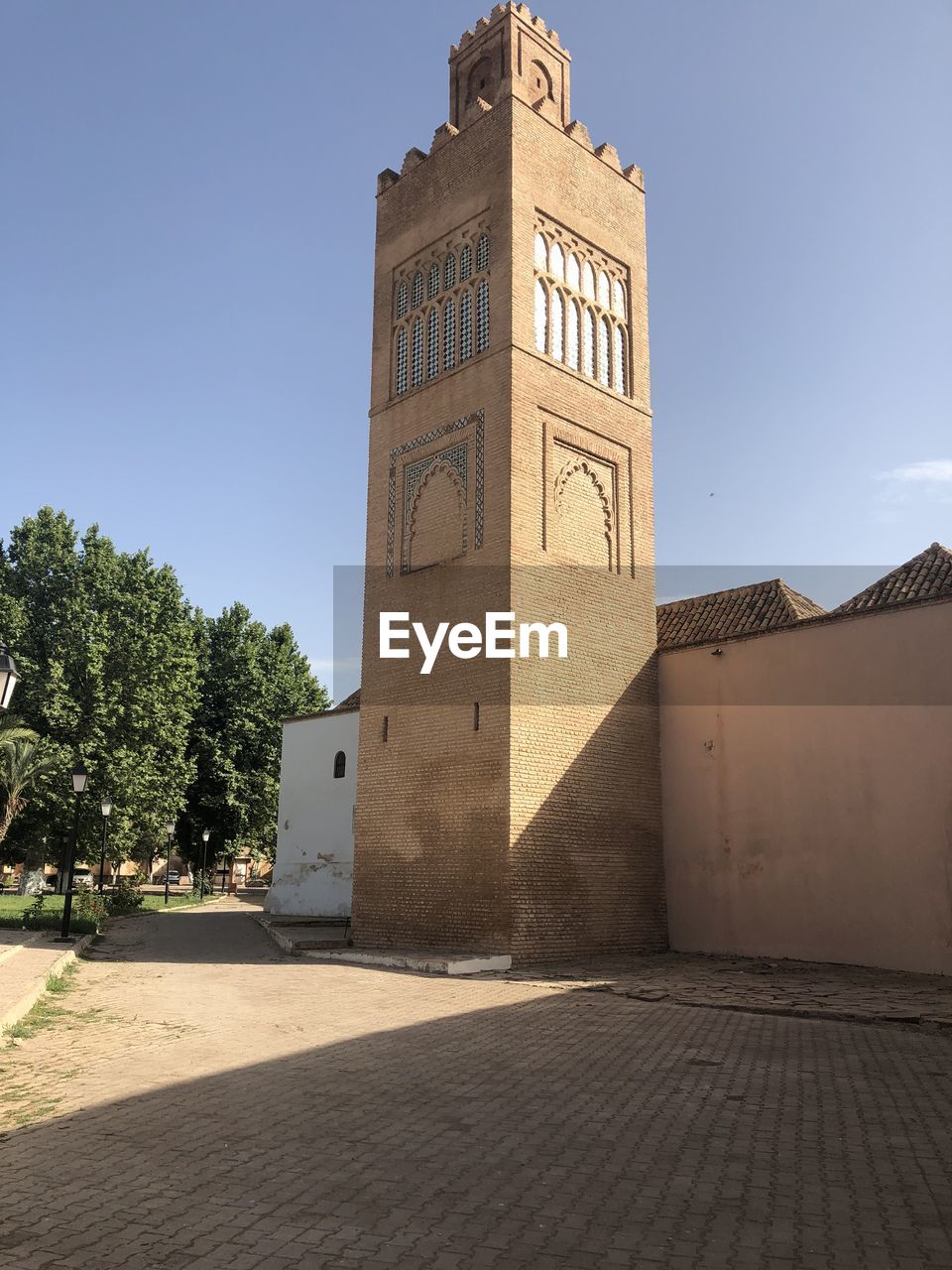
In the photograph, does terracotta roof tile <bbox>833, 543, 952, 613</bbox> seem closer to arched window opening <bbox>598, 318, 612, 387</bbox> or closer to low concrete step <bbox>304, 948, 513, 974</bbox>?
arched window opening <bbox>598, 318, 612, 387</bbox>

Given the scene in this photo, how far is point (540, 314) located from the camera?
15.5m

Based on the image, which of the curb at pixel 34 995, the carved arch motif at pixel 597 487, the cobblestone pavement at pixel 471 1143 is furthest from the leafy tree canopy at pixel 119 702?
the cobblestone pavement at pixel 471 1143

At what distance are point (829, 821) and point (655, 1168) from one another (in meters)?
9.95

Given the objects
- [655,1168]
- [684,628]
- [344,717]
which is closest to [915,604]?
[684,628]

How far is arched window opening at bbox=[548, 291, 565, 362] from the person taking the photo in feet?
51.5

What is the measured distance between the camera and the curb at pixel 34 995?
7598 millimetres

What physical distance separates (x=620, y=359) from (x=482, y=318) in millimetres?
2788

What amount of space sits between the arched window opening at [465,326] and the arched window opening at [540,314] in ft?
3.68

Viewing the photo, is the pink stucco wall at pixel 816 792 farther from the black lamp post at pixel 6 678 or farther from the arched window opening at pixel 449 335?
the black lamp post at pixel 6 678

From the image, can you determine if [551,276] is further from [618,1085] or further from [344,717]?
[618,1085]

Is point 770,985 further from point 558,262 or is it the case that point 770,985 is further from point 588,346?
point 558,262

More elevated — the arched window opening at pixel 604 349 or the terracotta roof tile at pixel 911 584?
the arched window opening at pixel 604 349

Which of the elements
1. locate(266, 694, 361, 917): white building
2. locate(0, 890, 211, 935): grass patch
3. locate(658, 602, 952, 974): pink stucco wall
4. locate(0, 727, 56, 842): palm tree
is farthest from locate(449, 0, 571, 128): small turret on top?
locate(0, 727, 56, 842): palm tree

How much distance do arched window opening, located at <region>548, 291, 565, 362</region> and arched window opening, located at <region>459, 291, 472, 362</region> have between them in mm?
1335
